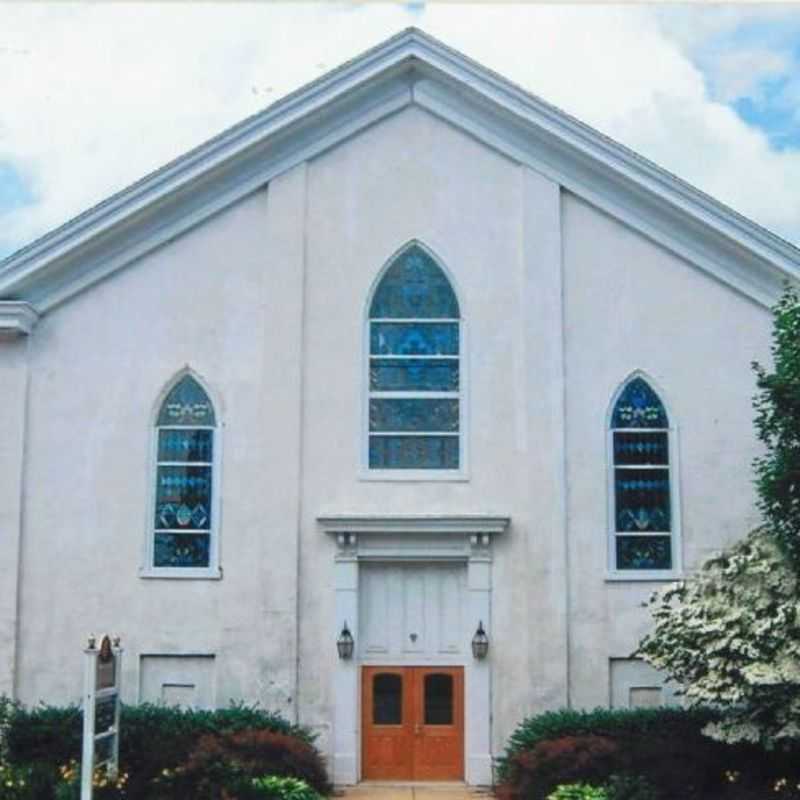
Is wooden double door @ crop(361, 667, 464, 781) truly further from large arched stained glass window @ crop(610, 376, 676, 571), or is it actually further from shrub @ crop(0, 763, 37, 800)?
shrub @ crop(0, 763, 37, 800)

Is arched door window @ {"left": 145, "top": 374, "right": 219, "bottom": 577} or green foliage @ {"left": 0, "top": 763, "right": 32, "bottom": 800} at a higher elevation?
arched door window @ {"left": 145, "top": 374, "right": 219, "bottom": 577}

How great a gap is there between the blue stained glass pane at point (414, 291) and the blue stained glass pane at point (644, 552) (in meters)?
4.07

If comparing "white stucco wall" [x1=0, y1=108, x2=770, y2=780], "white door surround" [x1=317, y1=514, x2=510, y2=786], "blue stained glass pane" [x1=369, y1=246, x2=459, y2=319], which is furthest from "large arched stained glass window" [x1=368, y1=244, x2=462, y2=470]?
"white door surround" [x1=317, y1=514, x2=510, y2=786]

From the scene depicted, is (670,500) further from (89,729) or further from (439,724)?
(89,729)

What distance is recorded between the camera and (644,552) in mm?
19172

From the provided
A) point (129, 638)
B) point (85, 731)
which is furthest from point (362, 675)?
point (85, 731)

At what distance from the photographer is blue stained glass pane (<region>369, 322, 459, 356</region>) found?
64.2ft

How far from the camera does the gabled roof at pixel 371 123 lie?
Result: 1922 centimetres

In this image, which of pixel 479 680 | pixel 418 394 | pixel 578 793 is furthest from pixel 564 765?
pixel 418 394

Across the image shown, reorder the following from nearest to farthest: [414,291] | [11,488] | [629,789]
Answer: [629,789] → [11,488] → [414,291]

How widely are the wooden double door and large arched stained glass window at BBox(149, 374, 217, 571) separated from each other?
305cm

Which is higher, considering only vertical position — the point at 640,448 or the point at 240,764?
the point at 640,448

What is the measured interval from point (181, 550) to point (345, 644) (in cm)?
269

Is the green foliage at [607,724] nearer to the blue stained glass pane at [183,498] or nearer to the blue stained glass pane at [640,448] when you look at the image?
the blue stained glass pane at [640,448]
